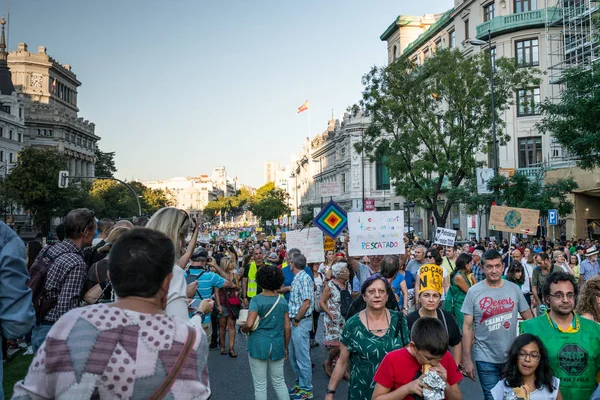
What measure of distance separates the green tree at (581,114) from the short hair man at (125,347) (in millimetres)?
19307

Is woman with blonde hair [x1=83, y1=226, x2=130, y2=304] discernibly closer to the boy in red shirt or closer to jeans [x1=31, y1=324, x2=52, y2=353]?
jeans [x1=31, y1=324, x2=52, y2=353]

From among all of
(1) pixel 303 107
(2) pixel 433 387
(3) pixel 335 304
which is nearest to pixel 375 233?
(3) pixel 335 304

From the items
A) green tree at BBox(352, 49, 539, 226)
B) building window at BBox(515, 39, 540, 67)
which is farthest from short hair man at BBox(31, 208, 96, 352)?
building window at BBox(515, 39, 540, 67)

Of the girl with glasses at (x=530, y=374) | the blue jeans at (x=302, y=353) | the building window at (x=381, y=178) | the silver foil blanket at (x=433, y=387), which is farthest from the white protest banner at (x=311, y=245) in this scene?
the building window at (x=381, y=178)

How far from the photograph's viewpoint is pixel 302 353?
7.80m

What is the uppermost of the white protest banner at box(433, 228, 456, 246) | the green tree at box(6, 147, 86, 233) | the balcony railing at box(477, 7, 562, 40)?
the balcony railing at box(477, 7, 562, 40)

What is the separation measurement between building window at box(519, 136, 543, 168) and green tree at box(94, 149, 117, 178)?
82866 mm

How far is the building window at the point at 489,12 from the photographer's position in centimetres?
4116

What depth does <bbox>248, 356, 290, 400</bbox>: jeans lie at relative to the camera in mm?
6410

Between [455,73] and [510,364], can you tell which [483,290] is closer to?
[510,364]

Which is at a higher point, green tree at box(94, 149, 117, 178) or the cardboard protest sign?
green tree at box(94, 149, 117, 178)

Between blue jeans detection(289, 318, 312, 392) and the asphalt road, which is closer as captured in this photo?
blue jeans detection(289, 318, 312, 392)

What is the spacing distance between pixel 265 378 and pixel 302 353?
135 centimetres

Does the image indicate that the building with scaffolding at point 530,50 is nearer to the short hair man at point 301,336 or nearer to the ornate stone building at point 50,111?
the short hair man at point 301,336
